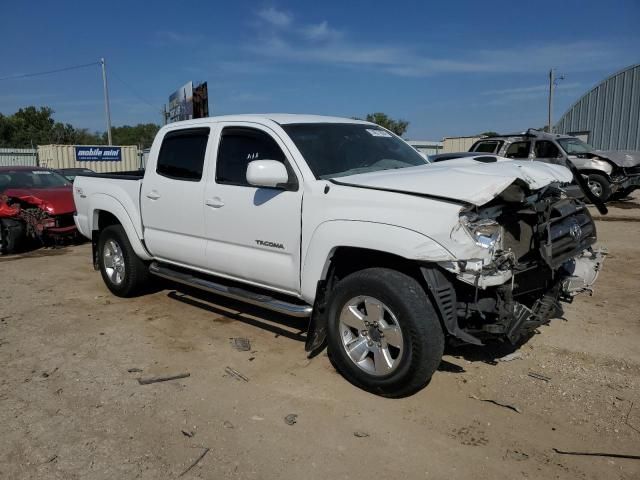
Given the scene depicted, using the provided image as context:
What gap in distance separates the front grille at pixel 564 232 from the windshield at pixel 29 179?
9749mm

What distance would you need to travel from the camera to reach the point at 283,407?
11.8 feet

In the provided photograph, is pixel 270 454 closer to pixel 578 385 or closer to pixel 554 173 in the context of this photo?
pixel 578 385

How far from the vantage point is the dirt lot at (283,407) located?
2955mm

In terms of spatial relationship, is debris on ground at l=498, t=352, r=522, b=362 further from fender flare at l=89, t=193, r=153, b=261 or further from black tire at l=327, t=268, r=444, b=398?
fender flare at l=89, t=193, r=153, b=261

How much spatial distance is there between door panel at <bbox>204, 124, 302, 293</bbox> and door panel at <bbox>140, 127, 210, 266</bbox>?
7.3 inches

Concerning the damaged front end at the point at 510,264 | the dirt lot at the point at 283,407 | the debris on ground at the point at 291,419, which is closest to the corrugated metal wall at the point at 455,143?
the dirt lot at the point at 283,407

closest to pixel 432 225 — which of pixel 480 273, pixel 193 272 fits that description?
pixel 480 273

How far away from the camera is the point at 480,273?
3.26 metres

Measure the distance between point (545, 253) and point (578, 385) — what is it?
108cm

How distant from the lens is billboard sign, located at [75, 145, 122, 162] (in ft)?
97.2

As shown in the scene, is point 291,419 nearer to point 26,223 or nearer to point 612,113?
point 26,223

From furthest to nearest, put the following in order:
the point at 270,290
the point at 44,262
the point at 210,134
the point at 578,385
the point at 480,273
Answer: the point at 44,262, the point at 210,134, the point at 270,290, the point at 578,385, the point at 480,273

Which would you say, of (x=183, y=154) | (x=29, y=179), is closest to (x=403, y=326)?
(x=183, y=154)

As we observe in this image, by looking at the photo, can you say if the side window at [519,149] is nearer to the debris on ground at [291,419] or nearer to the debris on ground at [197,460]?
the debris on ground at [291,419]
